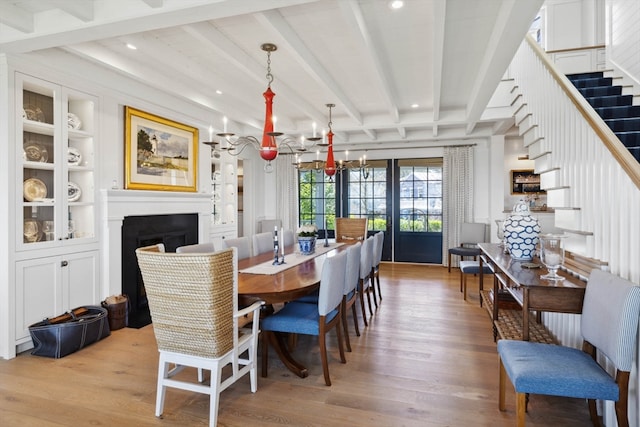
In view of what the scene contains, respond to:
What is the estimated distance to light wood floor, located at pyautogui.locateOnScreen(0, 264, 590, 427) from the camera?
2078 mm

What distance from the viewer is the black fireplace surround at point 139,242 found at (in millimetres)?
3932

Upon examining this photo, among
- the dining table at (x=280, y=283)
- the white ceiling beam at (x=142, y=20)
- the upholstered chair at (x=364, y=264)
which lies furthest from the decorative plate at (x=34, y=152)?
the upholstered chair at (x=364, y=264)

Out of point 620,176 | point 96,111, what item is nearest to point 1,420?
point 96,111

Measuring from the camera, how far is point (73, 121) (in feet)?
11.6

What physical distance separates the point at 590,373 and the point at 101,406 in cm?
272

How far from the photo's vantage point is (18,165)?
116 inches

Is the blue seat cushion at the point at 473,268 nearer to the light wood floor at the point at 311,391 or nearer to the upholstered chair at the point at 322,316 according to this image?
the light wood floor at the point at 311,391

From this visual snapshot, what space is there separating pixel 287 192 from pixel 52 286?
514 centimetres

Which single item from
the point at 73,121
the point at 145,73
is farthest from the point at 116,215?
the point at 145,73

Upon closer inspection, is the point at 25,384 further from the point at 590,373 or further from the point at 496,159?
the point at 496,159

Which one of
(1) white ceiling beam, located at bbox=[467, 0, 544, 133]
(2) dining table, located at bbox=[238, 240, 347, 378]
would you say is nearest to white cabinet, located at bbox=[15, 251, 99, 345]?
(2) dining table, located at bbox=[238, 240, 347, 378]

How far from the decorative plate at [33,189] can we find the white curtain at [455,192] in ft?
20.6

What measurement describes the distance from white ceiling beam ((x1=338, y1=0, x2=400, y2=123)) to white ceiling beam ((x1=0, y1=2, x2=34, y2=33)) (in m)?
2.23

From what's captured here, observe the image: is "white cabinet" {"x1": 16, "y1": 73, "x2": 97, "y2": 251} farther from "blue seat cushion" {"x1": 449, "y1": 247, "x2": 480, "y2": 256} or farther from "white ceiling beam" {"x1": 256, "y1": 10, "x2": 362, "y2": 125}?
"blue seat cushion" {"x1": 449, "y1": 247, "x2": 480, "y2": 256}
